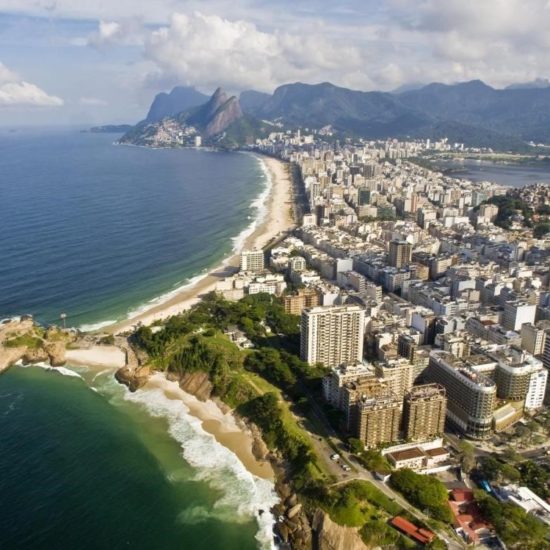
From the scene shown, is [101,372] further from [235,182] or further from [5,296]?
[235,182]

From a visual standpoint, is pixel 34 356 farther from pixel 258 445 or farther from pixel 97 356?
pixel 258 445

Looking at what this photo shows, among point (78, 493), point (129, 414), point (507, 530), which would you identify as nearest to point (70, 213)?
point (129, 414)

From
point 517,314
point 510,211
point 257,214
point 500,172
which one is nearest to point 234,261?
point 257,214

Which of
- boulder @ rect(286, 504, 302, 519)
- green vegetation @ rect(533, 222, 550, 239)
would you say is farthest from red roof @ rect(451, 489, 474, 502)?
green vegetation @ rect(533, 222, 550, 239)

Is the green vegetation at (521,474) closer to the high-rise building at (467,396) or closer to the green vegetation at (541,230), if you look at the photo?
the high-rise building at (467,396)

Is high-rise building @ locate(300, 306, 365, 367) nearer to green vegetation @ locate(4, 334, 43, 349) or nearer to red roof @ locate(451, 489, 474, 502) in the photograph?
red roof @ locate(451, 489, 474, 502)

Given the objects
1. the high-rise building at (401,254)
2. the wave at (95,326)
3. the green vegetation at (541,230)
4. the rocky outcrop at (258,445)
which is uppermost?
the high-rise building at (401,254)

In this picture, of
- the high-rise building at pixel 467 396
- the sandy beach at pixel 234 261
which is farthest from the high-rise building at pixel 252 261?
the high-rise building at pixel 467 396
